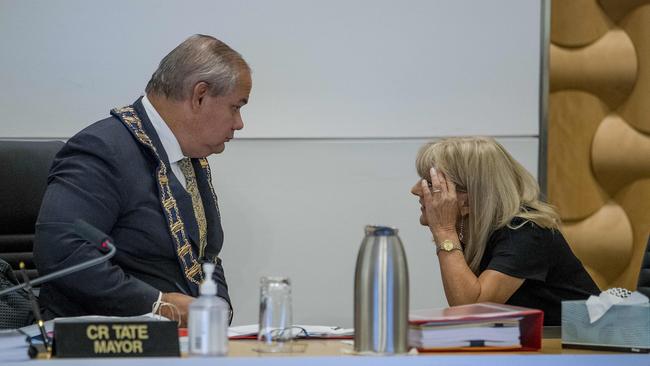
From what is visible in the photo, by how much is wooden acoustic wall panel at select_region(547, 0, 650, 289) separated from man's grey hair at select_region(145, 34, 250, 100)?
4.41 feet

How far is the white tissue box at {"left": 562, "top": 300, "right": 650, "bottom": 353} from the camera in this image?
5.70 feet

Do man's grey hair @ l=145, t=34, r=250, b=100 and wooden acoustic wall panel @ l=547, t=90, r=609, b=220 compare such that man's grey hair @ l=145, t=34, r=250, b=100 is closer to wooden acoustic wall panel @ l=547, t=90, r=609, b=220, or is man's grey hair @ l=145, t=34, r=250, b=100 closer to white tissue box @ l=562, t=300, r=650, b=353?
white tissue box @ l=562, t=300, r=650, b=353

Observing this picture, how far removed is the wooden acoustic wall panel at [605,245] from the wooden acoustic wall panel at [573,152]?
6 cm

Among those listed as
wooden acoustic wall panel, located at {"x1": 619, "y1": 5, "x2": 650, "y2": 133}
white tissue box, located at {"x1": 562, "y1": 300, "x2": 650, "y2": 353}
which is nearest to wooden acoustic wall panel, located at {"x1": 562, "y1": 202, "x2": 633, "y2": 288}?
wooden acoustic wall panel, located at {"x1": 619, "y1": 5, "x2": 650, "y2": 133}

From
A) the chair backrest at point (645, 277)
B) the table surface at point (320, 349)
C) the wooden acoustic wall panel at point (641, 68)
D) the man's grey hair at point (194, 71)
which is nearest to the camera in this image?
the table surface at point (320, 349)

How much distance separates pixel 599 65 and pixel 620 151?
31 cm

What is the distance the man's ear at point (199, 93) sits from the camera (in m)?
2.65

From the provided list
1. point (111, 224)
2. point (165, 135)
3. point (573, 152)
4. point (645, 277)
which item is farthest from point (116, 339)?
point (573, 152)

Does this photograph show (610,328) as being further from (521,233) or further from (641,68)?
(641,68)

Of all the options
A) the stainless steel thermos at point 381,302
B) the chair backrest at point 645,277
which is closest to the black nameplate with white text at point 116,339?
the stainless steel thermos at point 381,302

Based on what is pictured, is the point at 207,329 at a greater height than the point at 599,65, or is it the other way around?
the point at 599,65

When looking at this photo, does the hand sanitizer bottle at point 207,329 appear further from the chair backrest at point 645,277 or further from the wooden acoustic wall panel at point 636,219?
the wooden acoustic wall panel at point 636,219

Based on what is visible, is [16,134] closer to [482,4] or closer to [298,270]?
[298,270]

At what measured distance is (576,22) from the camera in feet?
11.4
